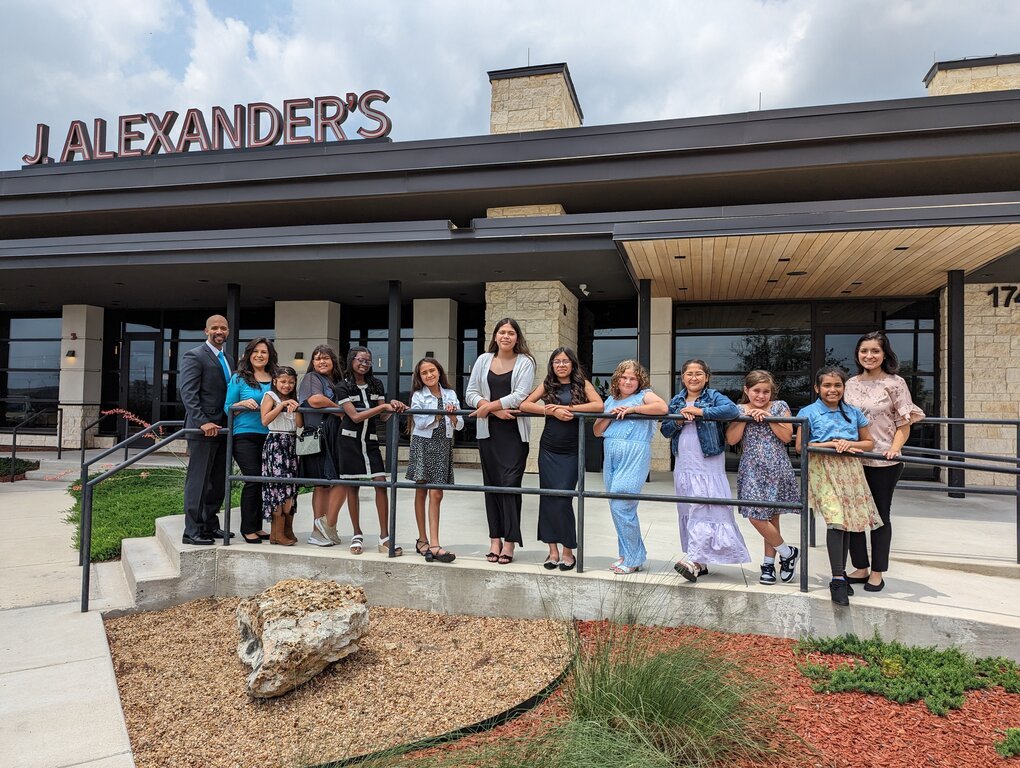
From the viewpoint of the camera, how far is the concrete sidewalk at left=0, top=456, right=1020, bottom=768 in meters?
2.87

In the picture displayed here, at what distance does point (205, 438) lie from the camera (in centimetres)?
461

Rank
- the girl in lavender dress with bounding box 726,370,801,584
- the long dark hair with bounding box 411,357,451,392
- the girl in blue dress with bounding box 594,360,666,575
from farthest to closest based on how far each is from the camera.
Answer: the long dark hair with bounding box 411,357,451,392 → the girl in blue dress with bounding box 594,360,666,575 → the girl in lavender dress with bounding box 726,370,801,584

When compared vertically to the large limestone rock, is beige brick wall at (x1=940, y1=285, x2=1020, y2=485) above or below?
above

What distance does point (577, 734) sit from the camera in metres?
2.36

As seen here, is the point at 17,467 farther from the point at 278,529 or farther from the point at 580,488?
the point at 580,488

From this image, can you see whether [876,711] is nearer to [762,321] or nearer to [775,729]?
[775,729]

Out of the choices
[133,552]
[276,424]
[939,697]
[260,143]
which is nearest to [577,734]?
[939,697]

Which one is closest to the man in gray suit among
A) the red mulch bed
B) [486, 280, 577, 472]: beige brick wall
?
the red mulch bed

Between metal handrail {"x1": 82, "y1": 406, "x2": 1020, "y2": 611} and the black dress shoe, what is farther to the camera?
the black dress shoe

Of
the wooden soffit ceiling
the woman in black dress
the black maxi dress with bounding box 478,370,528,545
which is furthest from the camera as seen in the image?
the wooden soffit ceiling

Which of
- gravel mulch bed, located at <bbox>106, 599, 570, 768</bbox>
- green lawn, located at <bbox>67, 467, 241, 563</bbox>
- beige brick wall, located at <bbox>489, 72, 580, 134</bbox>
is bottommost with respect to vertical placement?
gravel mulch bed, located at <bbox>106, 599, 570, 768</bbox>

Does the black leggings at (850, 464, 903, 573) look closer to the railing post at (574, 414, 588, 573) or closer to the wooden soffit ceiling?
the railing post at (574, 414, 588, 573)

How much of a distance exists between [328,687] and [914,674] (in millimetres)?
2859

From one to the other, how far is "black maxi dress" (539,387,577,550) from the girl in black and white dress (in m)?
1.15
